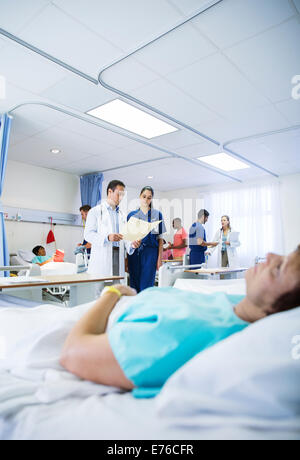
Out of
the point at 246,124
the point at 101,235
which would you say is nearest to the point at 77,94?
the point at 101,235

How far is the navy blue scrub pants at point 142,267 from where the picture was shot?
2.97 metres

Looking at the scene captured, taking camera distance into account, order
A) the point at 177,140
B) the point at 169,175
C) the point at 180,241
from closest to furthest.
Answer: the point at 177,140 < the point at 180,241 < the point at 169,175

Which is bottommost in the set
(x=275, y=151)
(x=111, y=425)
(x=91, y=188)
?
(x=111, y=425)

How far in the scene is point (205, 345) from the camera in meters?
0.75

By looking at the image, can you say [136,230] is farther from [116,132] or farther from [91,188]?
[91,188]

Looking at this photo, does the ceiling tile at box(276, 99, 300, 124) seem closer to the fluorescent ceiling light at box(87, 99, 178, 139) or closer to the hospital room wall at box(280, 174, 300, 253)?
the fluorescent ceiling light at box(87, 99, 178, 139)

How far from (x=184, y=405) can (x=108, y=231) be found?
7.28ft

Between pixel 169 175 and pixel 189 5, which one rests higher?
pixel 189 5

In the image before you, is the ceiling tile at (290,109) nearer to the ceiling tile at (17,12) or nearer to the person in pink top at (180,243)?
the ceiling tile at (17,12)

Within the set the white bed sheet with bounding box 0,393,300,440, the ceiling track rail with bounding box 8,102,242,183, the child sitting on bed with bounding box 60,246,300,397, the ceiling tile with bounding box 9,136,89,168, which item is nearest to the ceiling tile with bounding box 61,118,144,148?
the ceiling track rail with bounding box 8,102,242,183

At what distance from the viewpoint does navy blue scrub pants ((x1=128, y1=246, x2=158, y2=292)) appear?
2.97m

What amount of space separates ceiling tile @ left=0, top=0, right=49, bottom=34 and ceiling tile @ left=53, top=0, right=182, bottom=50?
14cm

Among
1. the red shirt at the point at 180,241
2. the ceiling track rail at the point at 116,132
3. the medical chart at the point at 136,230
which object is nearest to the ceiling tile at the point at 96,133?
the ceiling track rail at the point at 116,132

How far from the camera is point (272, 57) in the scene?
2.57 m
